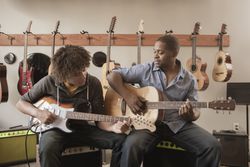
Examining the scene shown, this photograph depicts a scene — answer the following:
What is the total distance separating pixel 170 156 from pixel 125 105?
0.50 m

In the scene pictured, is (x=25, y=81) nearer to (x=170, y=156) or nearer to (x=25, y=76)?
(x=25, y=76)

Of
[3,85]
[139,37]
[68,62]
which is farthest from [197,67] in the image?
[3,85]

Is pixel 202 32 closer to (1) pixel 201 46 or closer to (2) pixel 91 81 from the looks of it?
(1) pixel 201 46

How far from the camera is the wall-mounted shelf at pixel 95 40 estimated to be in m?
3.56

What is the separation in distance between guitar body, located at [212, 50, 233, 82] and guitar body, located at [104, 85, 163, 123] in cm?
133

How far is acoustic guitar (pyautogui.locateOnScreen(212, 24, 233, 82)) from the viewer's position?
324cm

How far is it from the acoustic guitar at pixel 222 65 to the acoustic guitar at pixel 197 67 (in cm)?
13

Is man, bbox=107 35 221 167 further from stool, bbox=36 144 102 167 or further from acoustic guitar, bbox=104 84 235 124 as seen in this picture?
stool, bbox=36 144 102 167

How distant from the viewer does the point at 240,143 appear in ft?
9.78

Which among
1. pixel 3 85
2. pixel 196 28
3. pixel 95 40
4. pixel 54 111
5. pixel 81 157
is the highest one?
pixel 196 28

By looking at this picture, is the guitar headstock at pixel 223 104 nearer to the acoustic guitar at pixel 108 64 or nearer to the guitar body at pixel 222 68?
the guitar body at pixel 222 68

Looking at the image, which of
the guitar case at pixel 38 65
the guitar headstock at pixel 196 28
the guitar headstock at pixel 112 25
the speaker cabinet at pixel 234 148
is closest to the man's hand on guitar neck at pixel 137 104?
the speaker cabinet at pixel 234 148

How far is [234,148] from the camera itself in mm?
3002

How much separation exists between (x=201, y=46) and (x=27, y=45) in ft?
6.82
